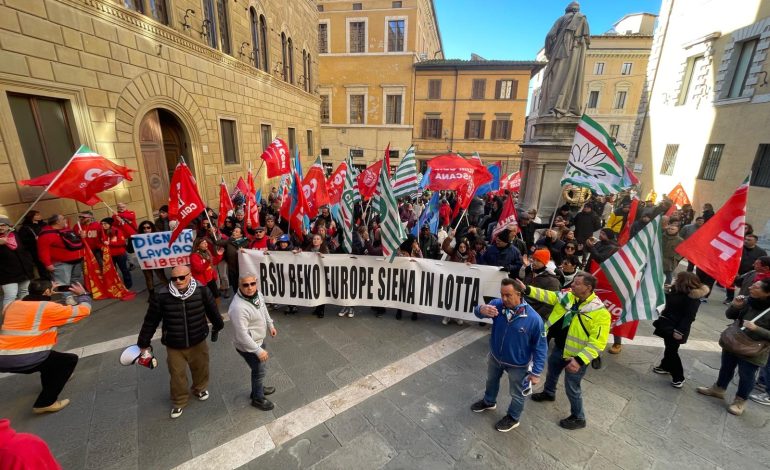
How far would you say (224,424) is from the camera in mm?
3500

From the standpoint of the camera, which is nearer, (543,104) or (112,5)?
(112,5)

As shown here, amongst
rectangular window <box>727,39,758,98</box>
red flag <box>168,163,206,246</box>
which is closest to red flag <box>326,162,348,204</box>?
red flag <box>168,163,206,246</box>

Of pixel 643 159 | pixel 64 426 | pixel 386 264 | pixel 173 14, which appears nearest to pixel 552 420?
pixel 386 264

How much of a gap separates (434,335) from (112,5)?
11.0 meters

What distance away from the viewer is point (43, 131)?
691cm

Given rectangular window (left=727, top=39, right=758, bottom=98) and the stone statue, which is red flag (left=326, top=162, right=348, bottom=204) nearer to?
the stone statue

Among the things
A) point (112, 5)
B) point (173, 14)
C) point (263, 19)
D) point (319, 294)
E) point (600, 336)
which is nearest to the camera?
point (600, 336)

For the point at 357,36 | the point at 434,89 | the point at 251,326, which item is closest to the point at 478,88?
the point at 434,89

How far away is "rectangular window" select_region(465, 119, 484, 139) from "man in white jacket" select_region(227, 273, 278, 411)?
31.9 m

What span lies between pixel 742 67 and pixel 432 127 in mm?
22141

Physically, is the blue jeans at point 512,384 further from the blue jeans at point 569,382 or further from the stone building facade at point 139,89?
the stone building facade at point 139,89

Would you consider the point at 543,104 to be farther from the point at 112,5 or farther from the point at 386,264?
the point at 112,5

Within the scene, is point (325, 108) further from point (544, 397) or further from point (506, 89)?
point (544, 397)

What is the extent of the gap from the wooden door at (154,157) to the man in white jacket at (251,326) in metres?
8.94
